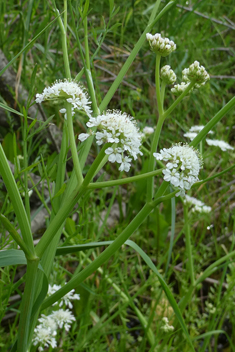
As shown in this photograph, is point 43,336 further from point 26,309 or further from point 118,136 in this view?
point 118,136

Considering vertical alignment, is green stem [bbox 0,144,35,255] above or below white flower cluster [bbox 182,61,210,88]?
below

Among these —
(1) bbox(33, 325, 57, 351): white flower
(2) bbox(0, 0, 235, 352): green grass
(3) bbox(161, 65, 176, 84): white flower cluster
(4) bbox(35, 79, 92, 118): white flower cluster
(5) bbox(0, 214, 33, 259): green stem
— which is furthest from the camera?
(2) bbox(0, 0, 235, 352): green grass

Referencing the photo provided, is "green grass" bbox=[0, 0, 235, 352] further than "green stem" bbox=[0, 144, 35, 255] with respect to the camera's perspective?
Yes

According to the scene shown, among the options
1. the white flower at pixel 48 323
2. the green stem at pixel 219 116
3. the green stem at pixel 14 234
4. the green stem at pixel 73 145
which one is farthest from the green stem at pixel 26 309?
the green stem at pixel 219 116

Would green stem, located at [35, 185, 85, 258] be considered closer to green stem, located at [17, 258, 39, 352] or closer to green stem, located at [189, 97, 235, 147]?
green stem, located at [17, 258, 39, 352]

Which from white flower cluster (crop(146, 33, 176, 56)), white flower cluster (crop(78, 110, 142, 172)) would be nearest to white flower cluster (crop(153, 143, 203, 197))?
white flower cluster (crop(78, 110, 142, 172))

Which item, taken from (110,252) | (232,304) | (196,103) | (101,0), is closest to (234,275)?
(232,304)

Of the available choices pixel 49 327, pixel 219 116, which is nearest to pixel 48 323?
pixel 49 327
